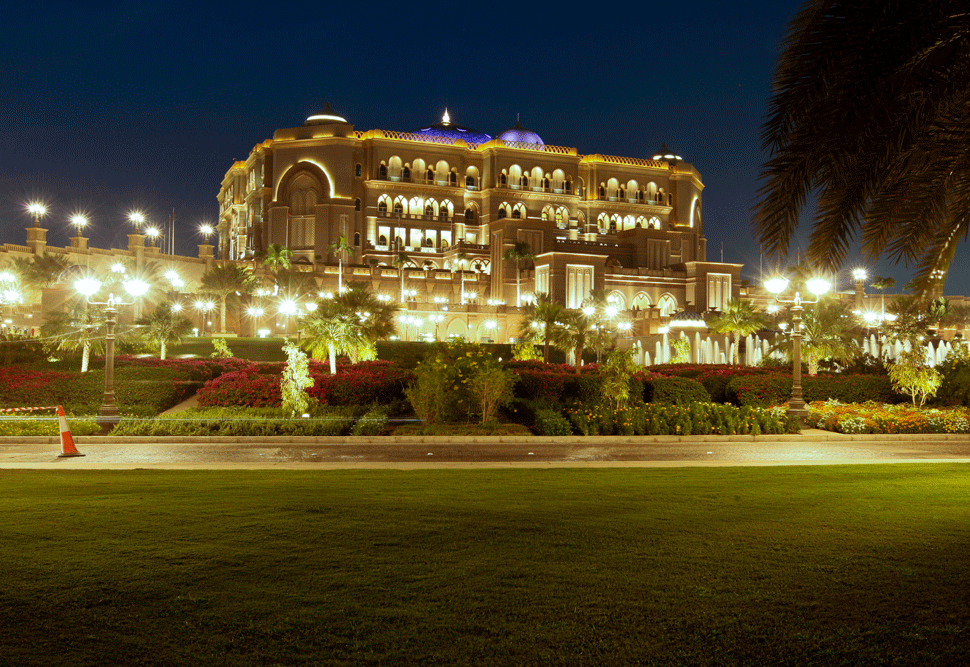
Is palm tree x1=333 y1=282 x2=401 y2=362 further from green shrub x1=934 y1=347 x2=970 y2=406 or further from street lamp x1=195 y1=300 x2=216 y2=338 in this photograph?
street lamp x1=195 y1=300 x2=216 y2=338

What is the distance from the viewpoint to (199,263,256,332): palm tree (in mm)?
64688

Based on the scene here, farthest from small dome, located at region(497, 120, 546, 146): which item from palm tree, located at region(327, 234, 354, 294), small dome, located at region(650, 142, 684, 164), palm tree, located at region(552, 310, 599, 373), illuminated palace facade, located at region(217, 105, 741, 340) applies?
palm tree, located at region(552, 310, 599, 373)

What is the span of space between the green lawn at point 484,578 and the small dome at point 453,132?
336ft

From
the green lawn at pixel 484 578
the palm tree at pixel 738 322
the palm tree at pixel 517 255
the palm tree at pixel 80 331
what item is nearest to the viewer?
the green lawn at pixel 484 578

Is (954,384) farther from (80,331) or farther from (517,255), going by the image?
(517,255)

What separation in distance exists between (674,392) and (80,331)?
21.2 m

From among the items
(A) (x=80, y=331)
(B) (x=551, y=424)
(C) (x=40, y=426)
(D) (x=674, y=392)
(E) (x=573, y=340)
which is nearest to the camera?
(C) (x=40, y=426)

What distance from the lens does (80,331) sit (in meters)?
29.0

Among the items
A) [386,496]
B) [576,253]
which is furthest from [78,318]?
[576,253]

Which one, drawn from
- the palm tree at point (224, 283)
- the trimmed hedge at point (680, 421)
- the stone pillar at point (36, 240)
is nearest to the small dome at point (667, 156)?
the palm tree at point (224, 283)

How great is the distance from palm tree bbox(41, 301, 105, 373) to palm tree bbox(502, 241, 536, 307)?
58.3 metres

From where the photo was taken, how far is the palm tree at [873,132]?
5488 mm

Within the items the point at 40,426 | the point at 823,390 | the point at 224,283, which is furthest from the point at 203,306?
the point at 823,390

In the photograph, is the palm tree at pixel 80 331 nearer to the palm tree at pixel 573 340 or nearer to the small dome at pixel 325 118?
the palm tree at pixel 573 340
